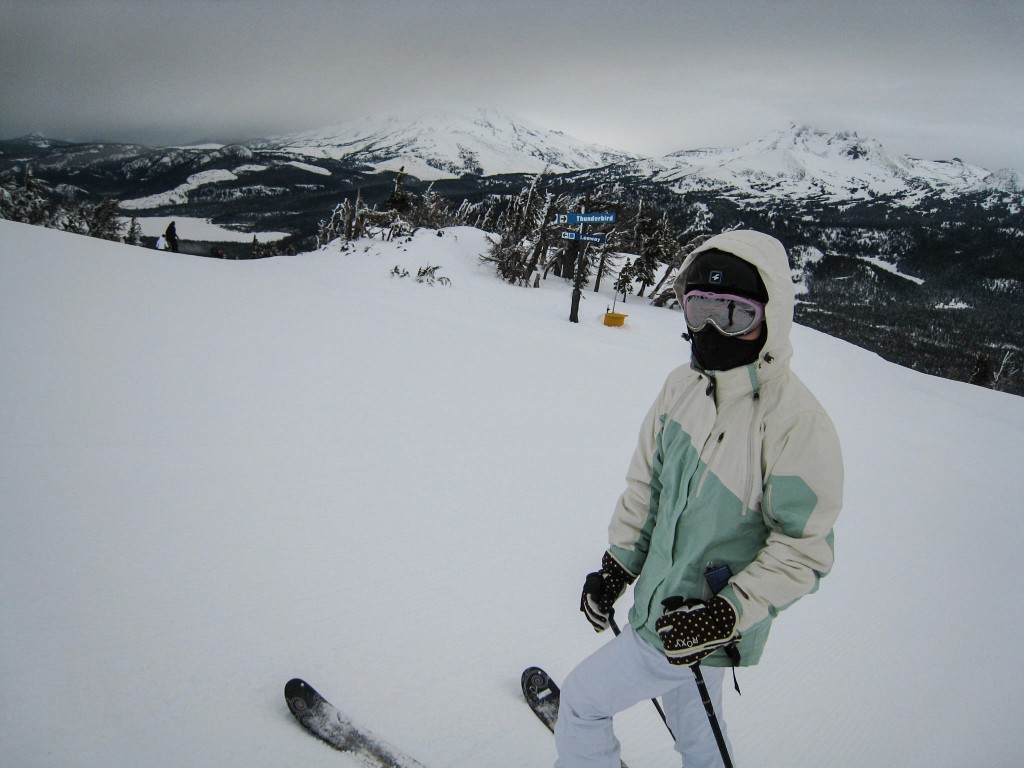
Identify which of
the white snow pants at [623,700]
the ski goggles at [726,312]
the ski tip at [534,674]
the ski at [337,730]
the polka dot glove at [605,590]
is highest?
the ski goggles at [726,312]

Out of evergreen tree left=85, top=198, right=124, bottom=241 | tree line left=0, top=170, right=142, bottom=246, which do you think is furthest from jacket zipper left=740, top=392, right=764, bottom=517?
evergreen tree left=85, top=198, right=124, bottom=241

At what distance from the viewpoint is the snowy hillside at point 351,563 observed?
2422mm

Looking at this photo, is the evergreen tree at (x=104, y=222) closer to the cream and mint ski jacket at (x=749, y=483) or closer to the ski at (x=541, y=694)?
the ski at (x=541, y=694)

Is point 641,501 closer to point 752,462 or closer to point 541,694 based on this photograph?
point 752,462

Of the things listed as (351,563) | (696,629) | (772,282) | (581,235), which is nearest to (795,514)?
(696,629)

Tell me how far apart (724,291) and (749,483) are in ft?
2.20

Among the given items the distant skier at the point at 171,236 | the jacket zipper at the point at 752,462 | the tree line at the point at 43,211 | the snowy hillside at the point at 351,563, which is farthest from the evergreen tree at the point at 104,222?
the jacket zipper at the point at 752,462

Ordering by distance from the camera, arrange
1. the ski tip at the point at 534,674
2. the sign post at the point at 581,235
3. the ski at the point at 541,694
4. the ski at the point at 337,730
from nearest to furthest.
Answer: the ski at the point at 337,730 → the ski at the point at 541,694 → the ski tip at the point at 534,674 → the sign post at the point at 581,235

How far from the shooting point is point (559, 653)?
3.14m

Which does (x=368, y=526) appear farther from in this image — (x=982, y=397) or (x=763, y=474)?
(x=982, y=397)

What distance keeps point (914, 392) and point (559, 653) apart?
56.2 ft

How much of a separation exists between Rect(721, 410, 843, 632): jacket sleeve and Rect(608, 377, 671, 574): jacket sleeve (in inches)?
18.1

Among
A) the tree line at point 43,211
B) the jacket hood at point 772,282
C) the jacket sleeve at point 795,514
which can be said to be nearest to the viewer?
A: the jacket sleeve at point 795,514

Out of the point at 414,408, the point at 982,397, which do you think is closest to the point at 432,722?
the point at 414,408
